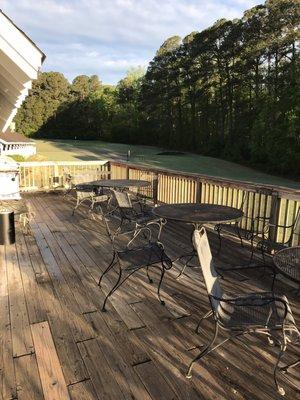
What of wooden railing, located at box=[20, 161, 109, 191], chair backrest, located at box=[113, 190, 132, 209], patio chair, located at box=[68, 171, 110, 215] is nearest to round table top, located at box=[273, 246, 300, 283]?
→ chair backrest, located at box=[113, 190, 132, 209]

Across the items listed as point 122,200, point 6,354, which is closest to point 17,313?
point 6,354

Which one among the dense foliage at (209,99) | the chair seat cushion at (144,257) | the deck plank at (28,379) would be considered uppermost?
the dense foliage at (209,99)

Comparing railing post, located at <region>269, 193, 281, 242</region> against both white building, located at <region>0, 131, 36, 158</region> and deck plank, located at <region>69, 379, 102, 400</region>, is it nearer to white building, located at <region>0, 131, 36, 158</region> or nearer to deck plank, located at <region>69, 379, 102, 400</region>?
deck plank, located at <region>69, 379, 102, 400</region>

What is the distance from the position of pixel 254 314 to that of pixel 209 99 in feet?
129

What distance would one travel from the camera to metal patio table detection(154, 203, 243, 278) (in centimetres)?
354

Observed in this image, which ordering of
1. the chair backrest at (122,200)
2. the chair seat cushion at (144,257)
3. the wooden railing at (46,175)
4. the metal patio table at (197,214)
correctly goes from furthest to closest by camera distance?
the wooden railing at (46,175), the chair backrest at (122,200), the metal patio table at (197,214), the chair seat cushion at (144,257)

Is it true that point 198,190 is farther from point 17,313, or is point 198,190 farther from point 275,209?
point 17,313

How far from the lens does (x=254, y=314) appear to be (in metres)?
2.12

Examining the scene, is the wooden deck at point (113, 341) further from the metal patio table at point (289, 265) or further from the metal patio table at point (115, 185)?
the metal patio table at point (115, 185)

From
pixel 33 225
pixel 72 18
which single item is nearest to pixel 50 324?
pixel 33 225

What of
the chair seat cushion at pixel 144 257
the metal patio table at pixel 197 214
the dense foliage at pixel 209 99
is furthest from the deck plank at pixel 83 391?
the dense foliage at pixel 209 99

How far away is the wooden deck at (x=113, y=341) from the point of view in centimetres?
202

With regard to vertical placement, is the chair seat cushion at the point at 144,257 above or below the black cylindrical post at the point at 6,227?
above

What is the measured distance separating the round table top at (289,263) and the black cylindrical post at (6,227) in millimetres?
3647
